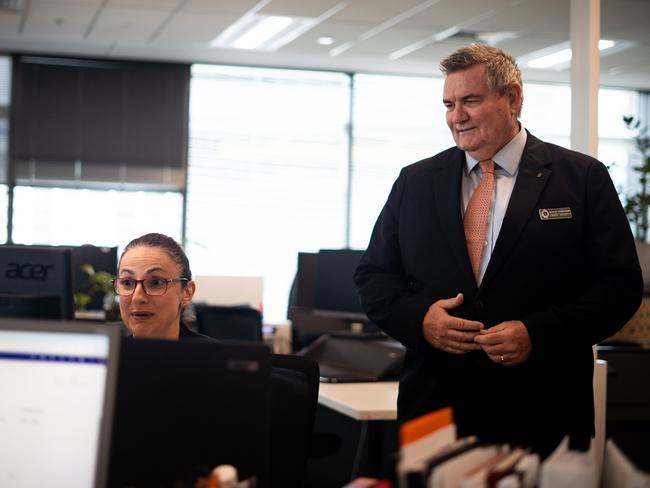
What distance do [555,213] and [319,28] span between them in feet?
17.6

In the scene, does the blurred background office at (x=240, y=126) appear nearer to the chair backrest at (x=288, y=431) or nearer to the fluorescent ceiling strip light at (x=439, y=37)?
the fluorescent ceiling strip light at (x=439, y=37)

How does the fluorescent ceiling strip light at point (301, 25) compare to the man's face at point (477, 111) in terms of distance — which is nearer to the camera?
the man's face at point (477, 111)

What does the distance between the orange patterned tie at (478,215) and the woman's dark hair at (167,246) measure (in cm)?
76

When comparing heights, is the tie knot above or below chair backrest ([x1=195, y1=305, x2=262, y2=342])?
above

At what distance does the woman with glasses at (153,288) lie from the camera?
2330 mm

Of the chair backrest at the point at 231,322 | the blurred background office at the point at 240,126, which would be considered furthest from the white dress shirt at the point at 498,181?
the blurred background office at the point at 240,126

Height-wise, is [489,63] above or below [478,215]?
above


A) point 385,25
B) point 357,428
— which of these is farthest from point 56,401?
point 385,25

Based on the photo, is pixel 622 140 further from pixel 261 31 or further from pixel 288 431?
pixel 288 431

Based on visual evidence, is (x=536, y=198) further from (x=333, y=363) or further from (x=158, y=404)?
(x=333, y=363)

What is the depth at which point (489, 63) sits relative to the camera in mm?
2207

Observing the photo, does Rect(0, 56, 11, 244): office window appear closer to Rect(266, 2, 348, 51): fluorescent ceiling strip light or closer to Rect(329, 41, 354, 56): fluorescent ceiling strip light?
Rect(266, 2, 348, 51): fluorescent ceiling strip light

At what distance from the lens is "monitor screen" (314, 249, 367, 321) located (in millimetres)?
4980

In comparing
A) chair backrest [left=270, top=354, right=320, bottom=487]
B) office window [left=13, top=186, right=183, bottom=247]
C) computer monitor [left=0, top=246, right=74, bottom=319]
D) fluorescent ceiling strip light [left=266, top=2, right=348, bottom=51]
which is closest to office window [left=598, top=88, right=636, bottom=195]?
fluorescent ceiling strip light [left=266, top=2, right=348, bottom=51]
